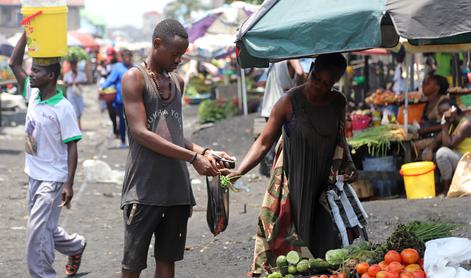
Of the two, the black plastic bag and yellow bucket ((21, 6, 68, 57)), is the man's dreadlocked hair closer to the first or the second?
the black plastic bag

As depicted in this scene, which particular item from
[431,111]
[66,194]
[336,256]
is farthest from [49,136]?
[431,111]

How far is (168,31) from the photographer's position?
5379 mm

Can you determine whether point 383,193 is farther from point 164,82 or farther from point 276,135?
point 164,82

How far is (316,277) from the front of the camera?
5.49 metres

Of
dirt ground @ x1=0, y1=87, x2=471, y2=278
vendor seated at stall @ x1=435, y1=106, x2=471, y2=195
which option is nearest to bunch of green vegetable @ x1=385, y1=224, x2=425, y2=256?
dirt ground @ x1=0, y1=87, x2=471, y2=278

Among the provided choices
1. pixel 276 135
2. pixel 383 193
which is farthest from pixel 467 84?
pixel 276 135

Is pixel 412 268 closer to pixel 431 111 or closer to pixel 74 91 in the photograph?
pixel 431 111

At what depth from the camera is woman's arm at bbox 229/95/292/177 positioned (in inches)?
236

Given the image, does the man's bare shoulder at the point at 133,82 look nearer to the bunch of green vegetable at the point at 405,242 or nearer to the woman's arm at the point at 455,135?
the bunch of green vegetable at the point at 405,242

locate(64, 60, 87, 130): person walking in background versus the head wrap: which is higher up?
the head wrap

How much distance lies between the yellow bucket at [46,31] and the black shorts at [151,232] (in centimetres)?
172

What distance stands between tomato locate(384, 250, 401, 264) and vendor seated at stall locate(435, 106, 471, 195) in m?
4.73

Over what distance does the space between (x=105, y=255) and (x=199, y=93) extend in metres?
24.5

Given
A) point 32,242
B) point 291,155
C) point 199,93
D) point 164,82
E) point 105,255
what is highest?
point 164,82
